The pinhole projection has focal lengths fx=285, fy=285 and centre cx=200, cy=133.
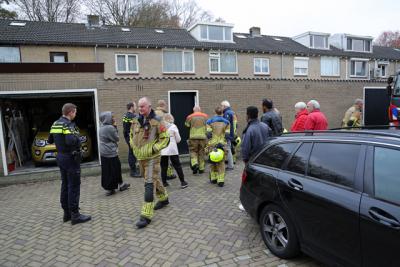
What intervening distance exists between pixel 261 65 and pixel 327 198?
16428 millimetres

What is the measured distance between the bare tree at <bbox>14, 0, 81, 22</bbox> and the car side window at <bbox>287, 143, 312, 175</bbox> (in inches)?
1263

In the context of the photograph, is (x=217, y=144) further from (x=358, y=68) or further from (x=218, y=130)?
(x=358, y=68)

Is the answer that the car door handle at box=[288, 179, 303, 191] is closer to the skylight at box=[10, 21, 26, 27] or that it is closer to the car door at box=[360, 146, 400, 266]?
the car door at box=[360, 146, 400, 266]

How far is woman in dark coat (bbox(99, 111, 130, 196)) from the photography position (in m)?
5.88

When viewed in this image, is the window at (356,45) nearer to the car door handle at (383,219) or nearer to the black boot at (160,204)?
the black boot at (160,204)

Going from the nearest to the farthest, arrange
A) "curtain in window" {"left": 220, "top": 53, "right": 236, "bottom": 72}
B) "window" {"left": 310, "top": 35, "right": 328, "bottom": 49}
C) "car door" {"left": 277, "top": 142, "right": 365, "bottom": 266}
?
"car door" {"left": 277, "top": 142, "right": 365, "bottom": 266}
"curtain in window" {"left": 220, "top": 53, "right": 236, "bottom": 72}
"window" {"left": 310, "top": 35, "right": 328, "bottom": 49}

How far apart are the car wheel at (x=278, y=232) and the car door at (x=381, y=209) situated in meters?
0.89

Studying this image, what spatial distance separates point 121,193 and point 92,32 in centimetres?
1318

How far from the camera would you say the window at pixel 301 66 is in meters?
19.0

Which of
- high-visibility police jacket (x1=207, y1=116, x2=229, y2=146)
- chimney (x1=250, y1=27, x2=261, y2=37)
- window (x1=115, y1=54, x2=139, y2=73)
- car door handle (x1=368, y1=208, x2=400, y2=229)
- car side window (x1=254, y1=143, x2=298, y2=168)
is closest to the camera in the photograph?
car door handle (x1=368, y1=208, x2=400, y2=229)

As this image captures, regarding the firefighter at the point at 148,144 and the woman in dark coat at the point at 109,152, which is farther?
the woman in dark coat at the point at 109,152

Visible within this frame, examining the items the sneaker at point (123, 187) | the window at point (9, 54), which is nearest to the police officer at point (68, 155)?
the sneaker at point (123, 187)

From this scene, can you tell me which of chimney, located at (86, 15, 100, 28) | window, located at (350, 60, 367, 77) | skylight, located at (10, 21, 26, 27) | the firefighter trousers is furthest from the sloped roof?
the firefighter trousers

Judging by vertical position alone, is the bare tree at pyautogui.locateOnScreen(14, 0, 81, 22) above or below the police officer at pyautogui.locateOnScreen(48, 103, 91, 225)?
above
